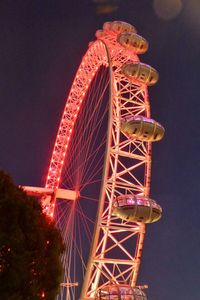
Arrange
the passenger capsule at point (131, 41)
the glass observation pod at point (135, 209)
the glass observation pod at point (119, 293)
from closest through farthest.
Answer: the glass observation pod at point (119, 293) → the glass observation pod at point (135, 209) → the passenger capsule at point (131, 41)

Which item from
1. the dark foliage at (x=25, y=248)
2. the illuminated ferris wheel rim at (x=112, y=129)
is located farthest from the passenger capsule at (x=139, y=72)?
the dark foliage at (x=25, y=248)

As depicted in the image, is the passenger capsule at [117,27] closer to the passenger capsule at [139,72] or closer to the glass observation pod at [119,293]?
the passenger capsule at [139,72]

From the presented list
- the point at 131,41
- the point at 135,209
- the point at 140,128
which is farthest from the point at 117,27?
the point at 135,209

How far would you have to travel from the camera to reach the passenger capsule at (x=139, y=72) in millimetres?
19750

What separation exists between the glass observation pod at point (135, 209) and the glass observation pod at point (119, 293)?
2.30 m

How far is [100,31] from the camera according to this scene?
23.2m

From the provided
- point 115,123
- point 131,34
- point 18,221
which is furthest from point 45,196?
point 18,221

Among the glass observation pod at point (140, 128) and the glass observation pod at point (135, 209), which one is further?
the glass observation pod at point (140, 128)

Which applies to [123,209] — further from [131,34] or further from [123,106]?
[131,34]

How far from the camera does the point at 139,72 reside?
1981 cm

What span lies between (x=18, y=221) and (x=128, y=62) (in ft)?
41.8

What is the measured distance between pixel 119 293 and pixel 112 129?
5477mm

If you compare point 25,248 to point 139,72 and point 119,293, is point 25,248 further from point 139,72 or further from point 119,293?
point 139,72

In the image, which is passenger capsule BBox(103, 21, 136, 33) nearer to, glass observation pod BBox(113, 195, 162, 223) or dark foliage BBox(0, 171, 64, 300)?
glass observation pod BBox(113, 195, 162, 223)
